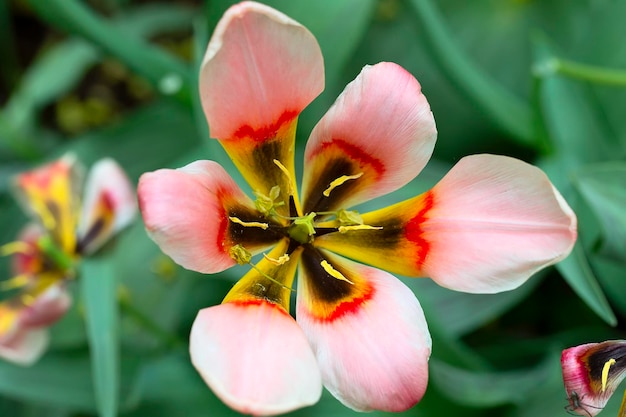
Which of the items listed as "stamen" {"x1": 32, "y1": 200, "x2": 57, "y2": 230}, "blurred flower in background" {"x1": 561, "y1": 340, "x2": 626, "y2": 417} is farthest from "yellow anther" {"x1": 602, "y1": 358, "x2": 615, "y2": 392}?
"stamen" {"x1": 32, "y1": 200, "x2": 57, "y2": 230}

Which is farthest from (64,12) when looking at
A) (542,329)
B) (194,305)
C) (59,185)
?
(542,329)

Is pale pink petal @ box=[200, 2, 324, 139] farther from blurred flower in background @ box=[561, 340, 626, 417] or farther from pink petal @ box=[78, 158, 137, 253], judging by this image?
pink petal @ box=[78, 158, 137, 253]

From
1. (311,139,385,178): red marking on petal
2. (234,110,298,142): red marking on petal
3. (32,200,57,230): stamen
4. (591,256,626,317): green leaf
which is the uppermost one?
(234,110,298,142): red marking on petal

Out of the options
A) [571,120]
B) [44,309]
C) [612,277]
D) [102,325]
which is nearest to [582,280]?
[612,277]

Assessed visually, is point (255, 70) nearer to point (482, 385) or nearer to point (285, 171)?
point (285, 171)

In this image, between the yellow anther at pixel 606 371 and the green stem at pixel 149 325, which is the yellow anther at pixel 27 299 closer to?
the green stem at pixel 149 325
